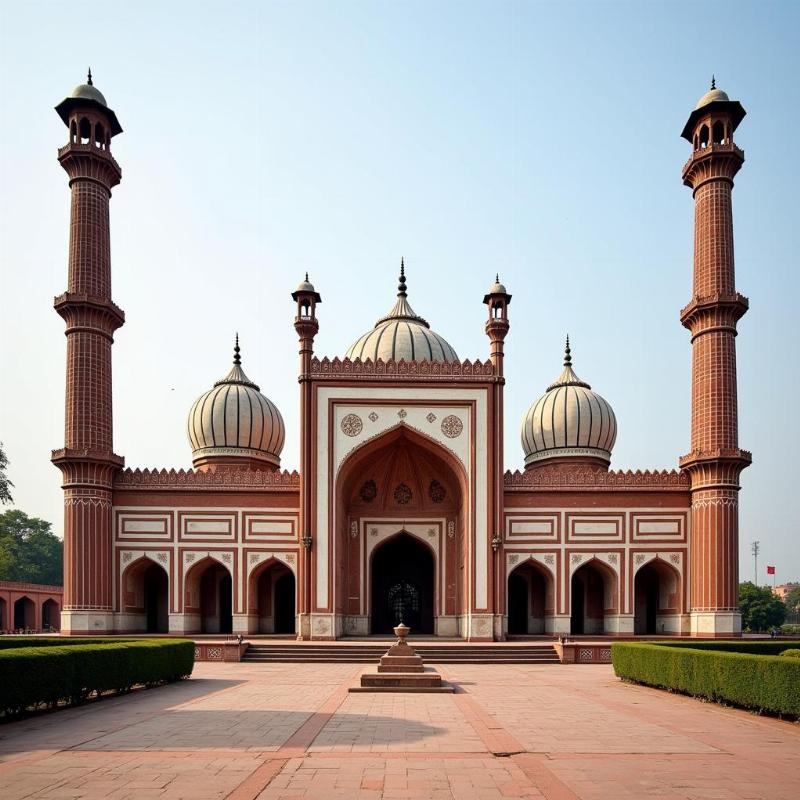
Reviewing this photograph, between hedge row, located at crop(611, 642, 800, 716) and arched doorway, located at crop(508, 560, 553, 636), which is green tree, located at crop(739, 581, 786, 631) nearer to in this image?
arched doorway, located at crop(508, 560, 553, 636)

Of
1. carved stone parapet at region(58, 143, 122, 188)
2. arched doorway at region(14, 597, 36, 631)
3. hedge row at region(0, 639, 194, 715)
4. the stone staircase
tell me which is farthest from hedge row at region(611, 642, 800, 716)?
arched doorway at region(14, 597, 36, 631)

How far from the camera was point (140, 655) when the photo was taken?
11.5 m

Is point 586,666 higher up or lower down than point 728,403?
lower down

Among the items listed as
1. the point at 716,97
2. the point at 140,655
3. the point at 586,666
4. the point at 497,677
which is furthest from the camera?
the point at 716,97

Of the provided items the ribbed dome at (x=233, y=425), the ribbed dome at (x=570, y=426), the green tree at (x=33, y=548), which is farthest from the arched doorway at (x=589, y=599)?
the green tree at (x=33, y=548)

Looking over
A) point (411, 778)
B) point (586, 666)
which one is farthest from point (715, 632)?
point (411, 778)

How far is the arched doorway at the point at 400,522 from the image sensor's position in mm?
21797

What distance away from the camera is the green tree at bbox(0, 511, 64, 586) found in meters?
46.7

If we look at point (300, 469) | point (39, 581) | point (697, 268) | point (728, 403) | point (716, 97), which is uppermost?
point (716, 97)

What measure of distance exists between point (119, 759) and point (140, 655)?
16.5ft

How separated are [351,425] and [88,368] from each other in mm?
6407

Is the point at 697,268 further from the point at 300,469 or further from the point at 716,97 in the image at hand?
the point at 300,469

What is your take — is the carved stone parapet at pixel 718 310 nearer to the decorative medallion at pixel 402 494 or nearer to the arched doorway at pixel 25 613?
the decorative medallion at pixel 402 494

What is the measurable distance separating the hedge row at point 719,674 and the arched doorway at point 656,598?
28.9 ft
